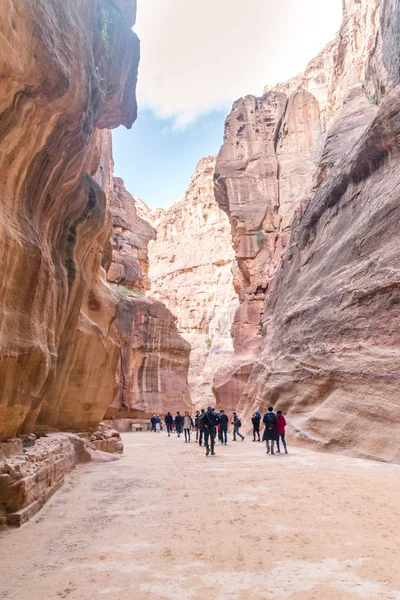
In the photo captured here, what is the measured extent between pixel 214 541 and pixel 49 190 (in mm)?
6932

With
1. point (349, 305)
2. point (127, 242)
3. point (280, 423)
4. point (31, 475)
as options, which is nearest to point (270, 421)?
point (280, 423)

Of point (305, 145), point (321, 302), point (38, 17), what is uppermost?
point (305, 145)

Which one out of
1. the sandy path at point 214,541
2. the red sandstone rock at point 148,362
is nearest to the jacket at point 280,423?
the sandy path at point 214,541

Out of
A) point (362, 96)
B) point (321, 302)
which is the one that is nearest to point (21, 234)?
point (321, 302)

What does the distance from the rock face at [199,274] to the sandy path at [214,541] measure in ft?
169

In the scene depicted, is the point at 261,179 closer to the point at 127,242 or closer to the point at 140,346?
the point at 127,242

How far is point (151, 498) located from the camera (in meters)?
7.20

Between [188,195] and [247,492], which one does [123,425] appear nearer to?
[247,492]

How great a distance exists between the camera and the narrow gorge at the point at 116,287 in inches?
277

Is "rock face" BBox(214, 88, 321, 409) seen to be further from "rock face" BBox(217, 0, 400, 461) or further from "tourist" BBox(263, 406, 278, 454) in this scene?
"tourist" BBox(263, 406, 278, 454)

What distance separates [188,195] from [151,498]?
91.1 meters

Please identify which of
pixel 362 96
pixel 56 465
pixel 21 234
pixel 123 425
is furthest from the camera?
pixel 123 425

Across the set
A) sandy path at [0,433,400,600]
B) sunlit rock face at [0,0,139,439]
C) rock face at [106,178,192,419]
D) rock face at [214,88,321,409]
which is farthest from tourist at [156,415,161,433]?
sandy path at [0,433,400,600]

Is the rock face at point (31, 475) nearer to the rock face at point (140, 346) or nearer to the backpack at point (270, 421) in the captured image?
the backpack at point (270, 421)
